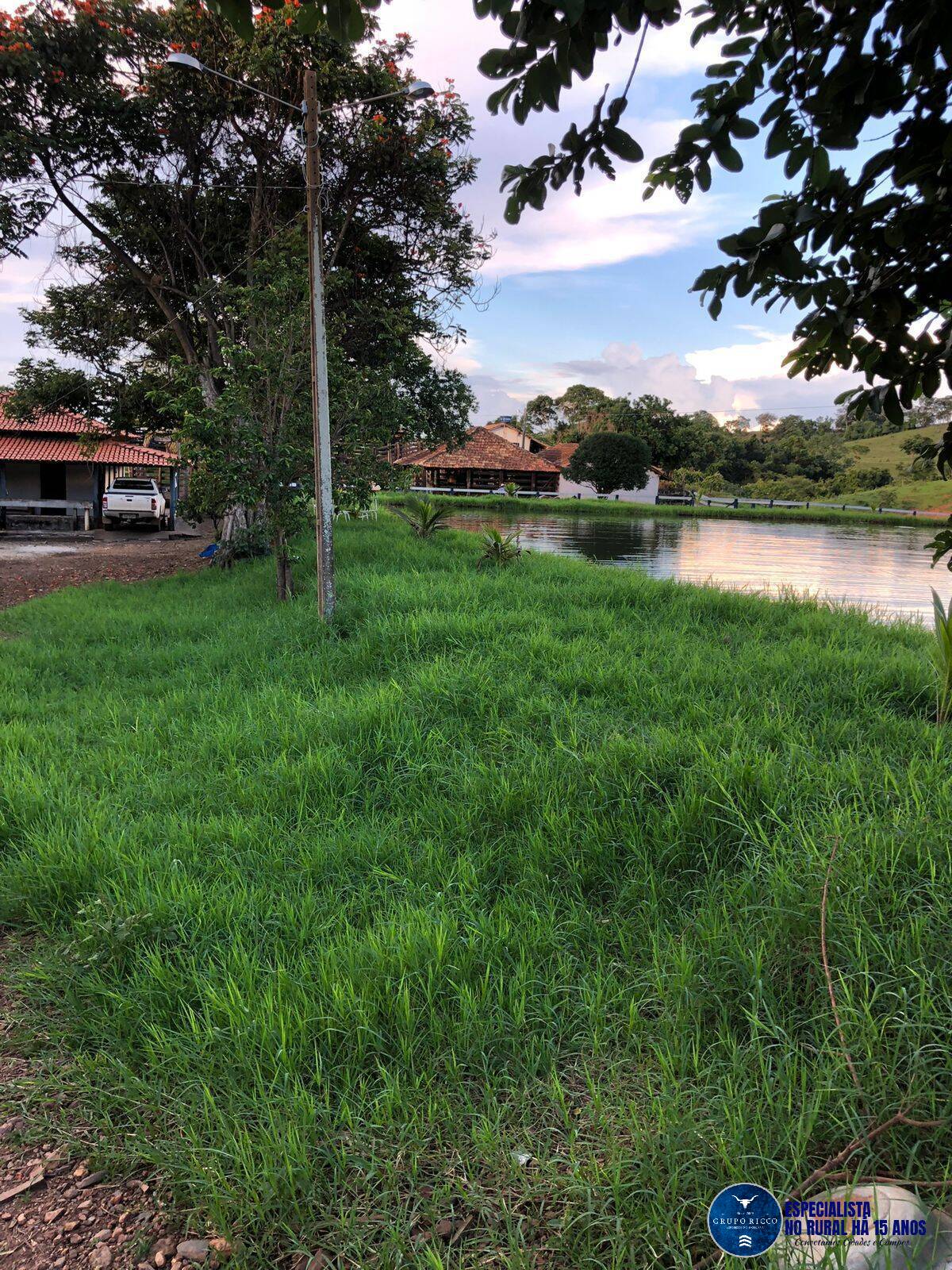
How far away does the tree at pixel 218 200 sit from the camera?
10625 mm

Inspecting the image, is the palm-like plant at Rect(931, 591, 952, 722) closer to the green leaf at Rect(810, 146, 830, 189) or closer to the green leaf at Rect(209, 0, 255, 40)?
the green leaf at Rect(810, 146, 830, 189)

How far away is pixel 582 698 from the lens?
5.02 m

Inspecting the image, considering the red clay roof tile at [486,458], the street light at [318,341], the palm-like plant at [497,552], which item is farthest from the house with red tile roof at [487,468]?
the street light at [318,341]

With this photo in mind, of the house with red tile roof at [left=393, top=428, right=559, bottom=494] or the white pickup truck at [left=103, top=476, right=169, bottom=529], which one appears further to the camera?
the house with red tile roof at [left=393, top=428, right=559, bottom=494]

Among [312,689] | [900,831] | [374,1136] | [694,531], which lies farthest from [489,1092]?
[694,531]

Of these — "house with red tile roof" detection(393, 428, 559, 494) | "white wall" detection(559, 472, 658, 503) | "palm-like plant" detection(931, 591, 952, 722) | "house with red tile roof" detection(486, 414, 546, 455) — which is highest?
"house with red tile roof" detection(486, 414, 546, 455)

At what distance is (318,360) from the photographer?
24.5 feet

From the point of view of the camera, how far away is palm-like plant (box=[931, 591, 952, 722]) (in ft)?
15.0

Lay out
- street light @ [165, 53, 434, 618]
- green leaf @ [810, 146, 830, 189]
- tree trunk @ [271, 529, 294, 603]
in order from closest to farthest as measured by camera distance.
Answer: green leaf @ [810, 146, 830, 189]
street light @ [165, 53, 434, 618]
tree trunk @ [271, 529, 294, 603]

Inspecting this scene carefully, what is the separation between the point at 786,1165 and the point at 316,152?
8.61 m

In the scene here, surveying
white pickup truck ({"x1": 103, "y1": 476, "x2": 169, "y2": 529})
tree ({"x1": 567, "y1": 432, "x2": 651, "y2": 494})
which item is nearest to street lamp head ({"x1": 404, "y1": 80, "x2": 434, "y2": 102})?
white pickup truck ({"x1": 103, "y1": 476, "x2": 169, "y2": 529})

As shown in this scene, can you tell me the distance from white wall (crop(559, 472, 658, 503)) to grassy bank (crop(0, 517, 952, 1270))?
51.6m

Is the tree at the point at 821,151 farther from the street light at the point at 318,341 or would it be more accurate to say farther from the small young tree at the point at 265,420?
the small young tree at the point at 265,420

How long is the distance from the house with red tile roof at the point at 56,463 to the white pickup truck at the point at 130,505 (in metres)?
0.77
